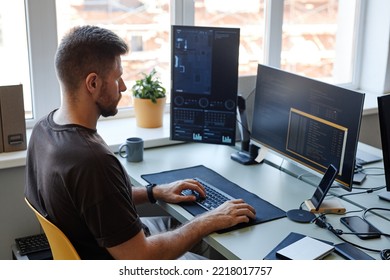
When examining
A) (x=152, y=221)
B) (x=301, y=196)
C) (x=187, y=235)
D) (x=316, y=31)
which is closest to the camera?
(x=187, y=235)

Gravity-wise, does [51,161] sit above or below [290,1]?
below

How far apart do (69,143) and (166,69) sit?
5.07 ft

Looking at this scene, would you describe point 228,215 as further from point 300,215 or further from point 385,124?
point 385,124

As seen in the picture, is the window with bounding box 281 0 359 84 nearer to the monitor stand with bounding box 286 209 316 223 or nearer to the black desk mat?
the black desk mat

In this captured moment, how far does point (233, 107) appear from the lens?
7.85ft

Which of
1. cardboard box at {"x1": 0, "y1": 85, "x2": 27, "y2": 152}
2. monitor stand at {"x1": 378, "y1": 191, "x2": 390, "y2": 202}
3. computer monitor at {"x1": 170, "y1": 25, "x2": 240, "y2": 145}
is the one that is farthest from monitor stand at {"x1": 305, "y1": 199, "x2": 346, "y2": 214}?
cardboard box at {"x1": 0, "y1": 85, "x2": 27, "y2": 152}

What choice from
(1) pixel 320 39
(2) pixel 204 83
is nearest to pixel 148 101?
(2) pixel 204 83

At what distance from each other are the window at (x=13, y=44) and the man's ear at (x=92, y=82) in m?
0.98

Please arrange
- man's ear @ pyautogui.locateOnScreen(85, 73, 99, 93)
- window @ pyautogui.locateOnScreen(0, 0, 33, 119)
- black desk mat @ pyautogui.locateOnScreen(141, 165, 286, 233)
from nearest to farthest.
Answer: man's ear @ pyautogui.locateOnScreen(85, 73, 99, 93)
black desk mat @ pyautogui.locateOnScreen(141, 165, 286, 233)
window @ pyautogui.locateOnScreen(0, 0, 33, 119)

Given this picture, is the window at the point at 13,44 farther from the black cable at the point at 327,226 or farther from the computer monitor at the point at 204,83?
the black cable at the point at 327,226

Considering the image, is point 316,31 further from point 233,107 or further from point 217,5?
point 233,107

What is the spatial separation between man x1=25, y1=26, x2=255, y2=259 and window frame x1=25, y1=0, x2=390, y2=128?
0.93 meters

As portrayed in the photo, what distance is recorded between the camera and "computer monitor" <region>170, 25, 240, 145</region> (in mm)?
2357
